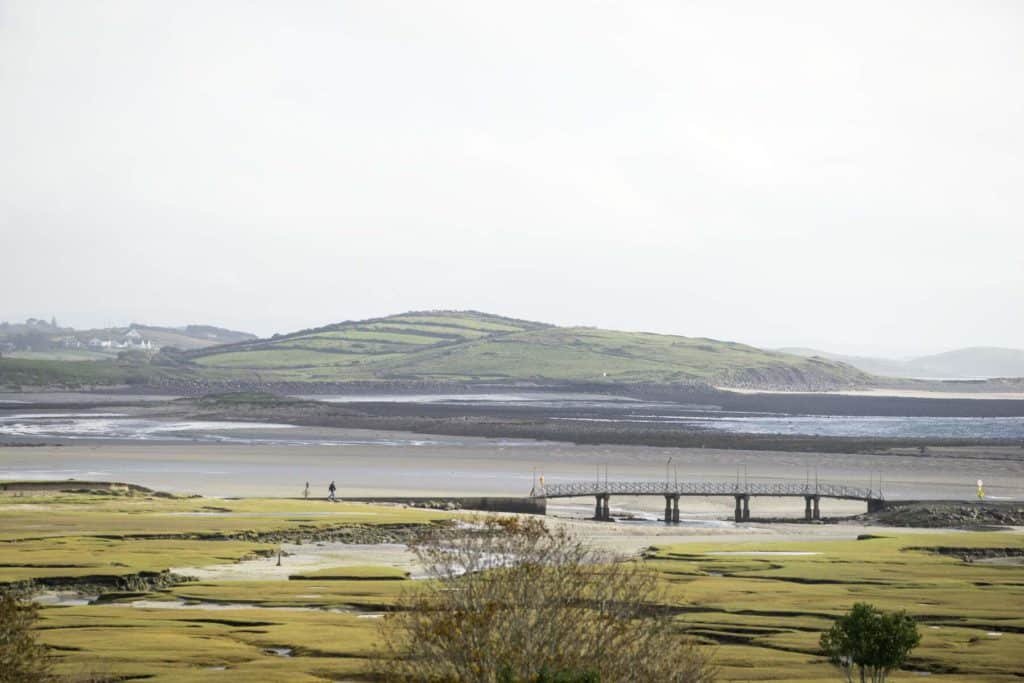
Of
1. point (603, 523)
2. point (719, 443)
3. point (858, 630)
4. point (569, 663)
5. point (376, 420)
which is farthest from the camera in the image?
point (376, 420)

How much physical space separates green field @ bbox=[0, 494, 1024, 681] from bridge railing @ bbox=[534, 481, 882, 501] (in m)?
11.9

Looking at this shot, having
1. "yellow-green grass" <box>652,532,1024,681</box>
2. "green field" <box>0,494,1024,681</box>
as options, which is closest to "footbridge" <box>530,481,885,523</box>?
"green field" <box>0,494,1024,681</box>

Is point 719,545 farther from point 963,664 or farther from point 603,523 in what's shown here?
point 963,664

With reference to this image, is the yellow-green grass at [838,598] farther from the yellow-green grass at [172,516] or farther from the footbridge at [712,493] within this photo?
the yellow-green grass at [172,516]

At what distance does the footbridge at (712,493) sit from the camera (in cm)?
8275

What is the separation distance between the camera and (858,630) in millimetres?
31266

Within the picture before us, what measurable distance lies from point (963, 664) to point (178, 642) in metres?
21.7

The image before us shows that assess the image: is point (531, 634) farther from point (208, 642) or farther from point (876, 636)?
point (208, 642)

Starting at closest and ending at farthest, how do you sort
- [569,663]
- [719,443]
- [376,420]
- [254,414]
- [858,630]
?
1. [569,663]
2. [858,630]
3. [719,443]
4. [376,420]
5. [254,414]

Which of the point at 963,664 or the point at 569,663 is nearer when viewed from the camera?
the point at 569,663

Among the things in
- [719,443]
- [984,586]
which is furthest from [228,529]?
[719,443]

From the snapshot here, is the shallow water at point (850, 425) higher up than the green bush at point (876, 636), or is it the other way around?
the shallow water at point (850, 425)

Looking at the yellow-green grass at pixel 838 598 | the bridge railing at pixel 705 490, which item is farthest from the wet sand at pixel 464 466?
the yellow-green grass at pixel 838 598

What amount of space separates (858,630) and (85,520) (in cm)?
4963
